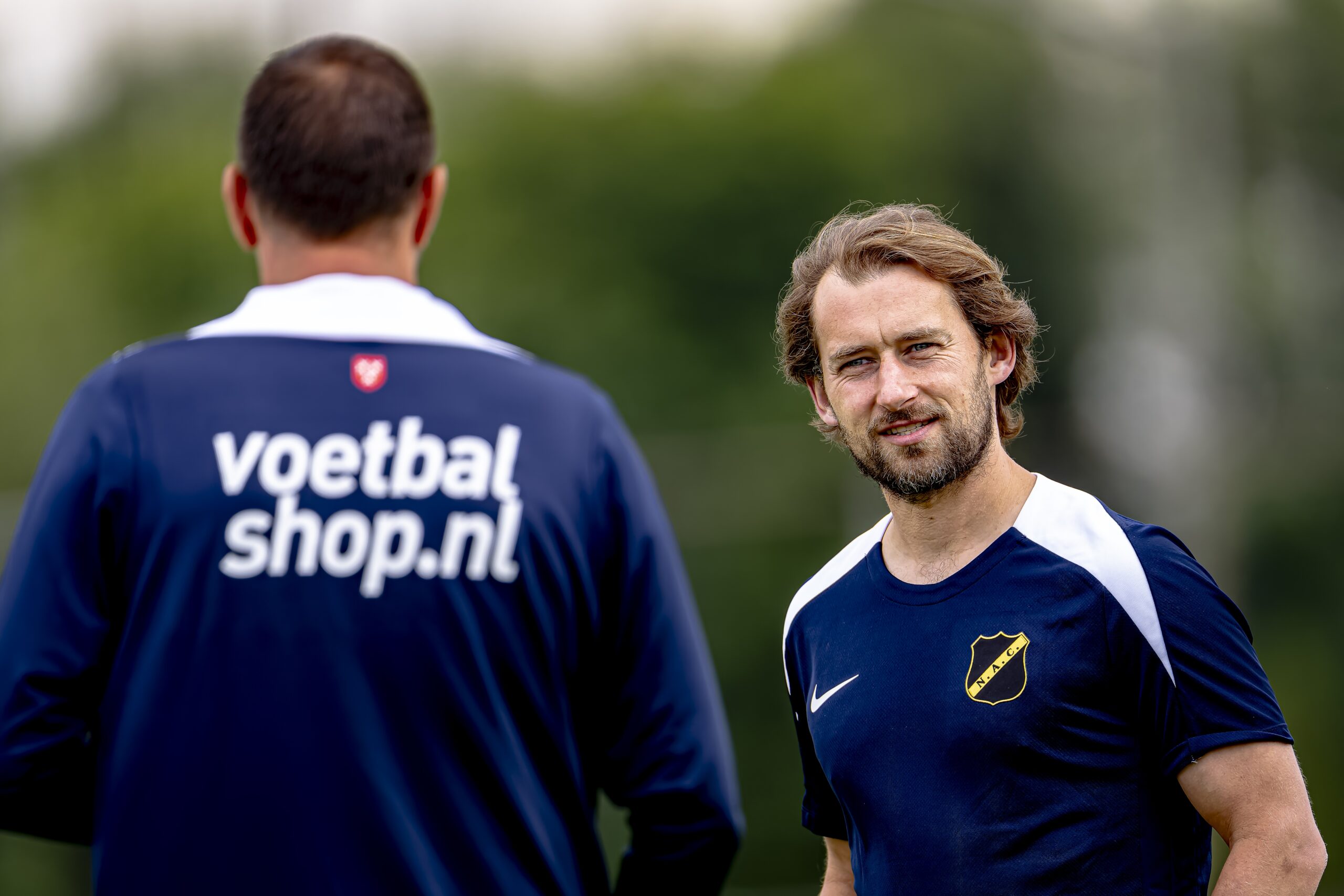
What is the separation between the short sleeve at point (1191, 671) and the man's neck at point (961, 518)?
41cm

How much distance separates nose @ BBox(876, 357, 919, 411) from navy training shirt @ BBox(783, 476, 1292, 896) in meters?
0.37

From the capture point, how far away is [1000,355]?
412 centimetres

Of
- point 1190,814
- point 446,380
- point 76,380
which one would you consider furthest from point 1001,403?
point 76,380

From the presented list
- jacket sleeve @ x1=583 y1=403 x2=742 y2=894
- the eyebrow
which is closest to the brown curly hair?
the eyebrow

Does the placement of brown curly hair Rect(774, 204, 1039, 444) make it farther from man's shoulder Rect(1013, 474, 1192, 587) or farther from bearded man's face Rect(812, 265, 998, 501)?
man's shoulder Rect(1013, 474, 1192, 587)

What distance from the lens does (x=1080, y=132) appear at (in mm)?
29891

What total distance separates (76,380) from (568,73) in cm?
1244

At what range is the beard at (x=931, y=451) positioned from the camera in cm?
381

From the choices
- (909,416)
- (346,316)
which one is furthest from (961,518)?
(346,316)

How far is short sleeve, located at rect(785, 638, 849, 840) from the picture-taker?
409 cm

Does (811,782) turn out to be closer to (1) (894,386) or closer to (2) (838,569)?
(2) (838,569)

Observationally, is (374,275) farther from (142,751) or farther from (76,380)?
(76,380)

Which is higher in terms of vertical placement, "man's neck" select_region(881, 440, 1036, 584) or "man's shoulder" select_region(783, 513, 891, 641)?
"man's neck" select_region(881, 440, 1036, 584)

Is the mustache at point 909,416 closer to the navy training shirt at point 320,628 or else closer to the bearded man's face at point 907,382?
the bearded man's face at point 907,382
